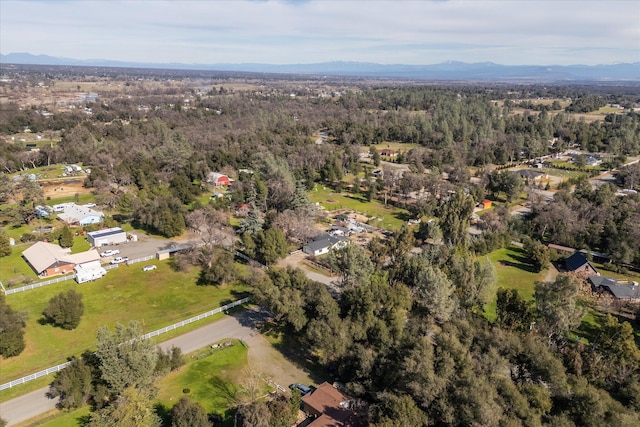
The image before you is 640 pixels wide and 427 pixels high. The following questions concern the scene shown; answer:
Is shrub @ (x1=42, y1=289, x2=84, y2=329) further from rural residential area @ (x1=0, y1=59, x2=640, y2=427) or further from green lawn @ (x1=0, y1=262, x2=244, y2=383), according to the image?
green lawn @ (x1=0, y1=262, x2=244, y2=383)

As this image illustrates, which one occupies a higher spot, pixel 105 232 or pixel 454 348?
pixel 454 348

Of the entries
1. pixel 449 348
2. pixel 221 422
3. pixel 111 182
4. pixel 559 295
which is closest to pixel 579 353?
pixel 559 295

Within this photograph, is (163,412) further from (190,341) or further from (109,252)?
(109,252)

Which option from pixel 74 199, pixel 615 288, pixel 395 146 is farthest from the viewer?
pixel 395 146

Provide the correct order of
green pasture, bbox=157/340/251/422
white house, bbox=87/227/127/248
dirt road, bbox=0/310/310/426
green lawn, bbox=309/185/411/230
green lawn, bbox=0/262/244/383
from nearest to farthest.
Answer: dirt road, bbox=0/310/310/426
green pasture, bbox=157/340/251/422
green lawn, bbox=0/262/244/383
white house, bbox=87/227/127/248
green lawn, bbox=309/185/411/230

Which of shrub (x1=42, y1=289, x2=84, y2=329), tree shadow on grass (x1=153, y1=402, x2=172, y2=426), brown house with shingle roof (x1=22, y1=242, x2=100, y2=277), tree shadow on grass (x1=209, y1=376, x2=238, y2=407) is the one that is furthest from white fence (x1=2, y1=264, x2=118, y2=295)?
tree shadow on grass (x1=209, y1=376, x2=238, y2=407)

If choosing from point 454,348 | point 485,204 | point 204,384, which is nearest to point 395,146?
point 485,204

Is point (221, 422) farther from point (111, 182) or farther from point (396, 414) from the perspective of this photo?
point (111, 182)
